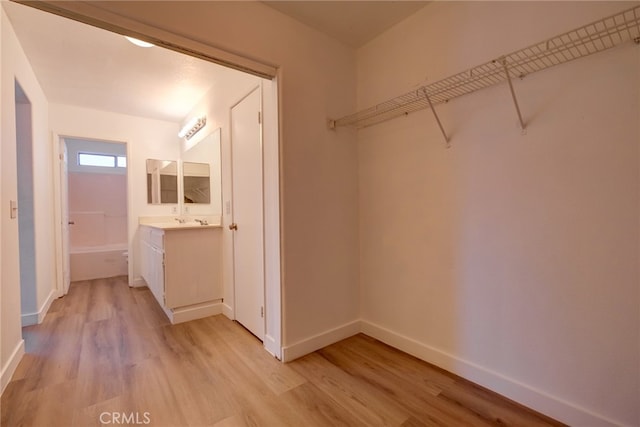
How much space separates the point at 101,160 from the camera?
17.9ft

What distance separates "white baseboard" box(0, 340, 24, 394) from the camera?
160 cm

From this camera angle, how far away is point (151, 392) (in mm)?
1562

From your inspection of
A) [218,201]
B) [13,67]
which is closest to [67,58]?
[13,67]

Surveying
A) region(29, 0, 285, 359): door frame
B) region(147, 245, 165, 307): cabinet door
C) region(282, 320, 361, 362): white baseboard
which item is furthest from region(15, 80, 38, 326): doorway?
region(282, 320, 361, 362): white baseboard

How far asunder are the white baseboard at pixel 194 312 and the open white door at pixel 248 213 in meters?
0.35

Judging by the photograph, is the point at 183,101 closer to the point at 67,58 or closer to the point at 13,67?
the point at 67,58

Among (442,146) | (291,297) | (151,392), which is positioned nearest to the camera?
(151,392)

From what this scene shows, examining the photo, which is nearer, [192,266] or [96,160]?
[192,266]

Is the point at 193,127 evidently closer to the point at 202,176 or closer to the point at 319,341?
the point at 202,176

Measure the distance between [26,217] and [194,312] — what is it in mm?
1758

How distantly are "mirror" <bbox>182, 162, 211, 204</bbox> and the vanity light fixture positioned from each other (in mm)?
403

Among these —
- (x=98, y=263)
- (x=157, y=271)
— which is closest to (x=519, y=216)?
(x=157, y=271)

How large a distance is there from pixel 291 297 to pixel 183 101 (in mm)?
2913

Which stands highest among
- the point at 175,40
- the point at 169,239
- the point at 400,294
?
the point at 175,40
